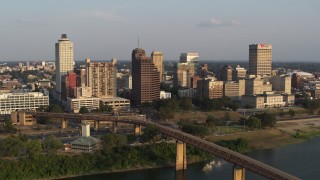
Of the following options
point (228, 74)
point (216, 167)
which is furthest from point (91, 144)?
point (228, 74)

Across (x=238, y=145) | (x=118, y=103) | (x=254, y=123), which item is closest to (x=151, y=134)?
(x=238, y=145)

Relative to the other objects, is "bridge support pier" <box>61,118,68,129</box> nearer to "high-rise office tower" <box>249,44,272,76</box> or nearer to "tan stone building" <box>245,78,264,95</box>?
"tan stone building" <box>245,78,264,95</box>

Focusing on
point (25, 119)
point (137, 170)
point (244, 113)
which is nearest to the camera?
point (137, 170)

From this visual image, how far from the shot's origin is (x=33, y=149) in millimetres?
25453

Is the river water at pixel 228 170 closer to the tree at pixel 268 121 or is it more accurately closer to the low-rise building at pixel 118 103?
the tree at pixel 268 121

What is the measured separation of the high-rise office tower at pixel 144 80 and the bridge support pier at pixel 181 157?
25.3m

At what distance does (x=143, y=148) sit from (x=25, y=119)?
644 inches

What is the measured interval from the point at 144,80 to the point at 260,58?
3333 centimetres

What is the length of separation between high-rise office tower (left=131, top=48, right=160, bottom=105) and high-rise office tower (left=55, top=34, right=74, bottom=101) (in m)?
15.6

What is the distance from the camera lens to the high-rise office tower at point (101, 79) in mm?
54562

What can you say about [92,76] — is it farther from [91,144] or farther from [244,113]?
[91,144]

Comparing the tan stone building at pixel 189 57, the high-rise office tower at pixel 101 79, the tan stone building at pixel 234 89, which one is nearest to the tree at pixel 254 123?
the tan stone building at pixel 234 89

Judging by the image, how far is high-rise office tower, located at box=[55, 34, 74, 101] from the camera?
64562 mm

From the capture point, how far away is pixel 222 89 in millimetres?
59812
